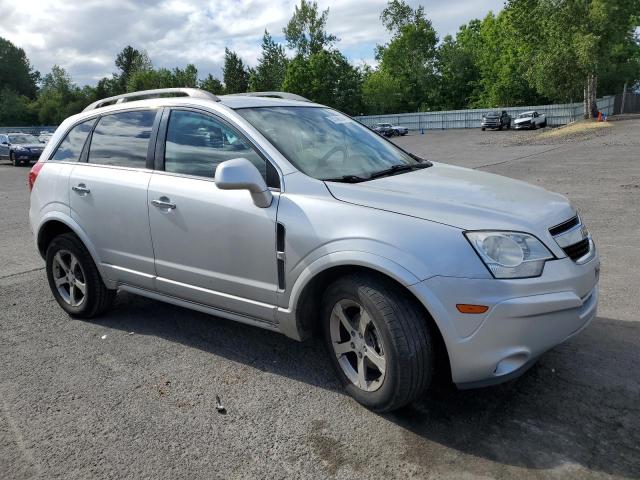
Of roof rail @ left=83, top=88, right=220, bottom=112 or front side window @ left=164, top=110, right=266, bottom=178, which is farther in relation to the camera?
roof rail @ left=83, top=88, right=220, bottom=112

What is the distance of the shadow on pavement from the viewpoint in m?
2.69

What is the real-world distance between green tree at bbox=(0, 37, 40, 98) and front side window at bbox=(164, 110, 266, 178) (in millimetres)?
111356

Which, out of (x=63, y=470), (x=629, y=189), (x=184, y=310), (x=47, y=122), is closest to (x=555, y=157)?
→ (x=629, y=189)

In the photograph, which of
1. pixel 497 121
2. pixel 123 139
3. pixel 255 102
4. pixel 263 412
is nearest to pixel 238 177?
pixel 255 102

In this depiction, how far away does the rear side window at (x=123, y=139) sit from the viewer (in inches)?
164

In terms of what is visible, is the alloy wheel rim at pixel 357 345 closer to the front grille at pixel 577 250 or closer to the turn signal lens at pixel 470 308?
the turn signal lens at pixel 470 308

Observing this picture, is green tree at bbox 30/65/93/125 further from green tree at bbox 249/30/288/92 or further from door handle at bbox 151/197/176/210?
door handle at bbox 151/197/176/210

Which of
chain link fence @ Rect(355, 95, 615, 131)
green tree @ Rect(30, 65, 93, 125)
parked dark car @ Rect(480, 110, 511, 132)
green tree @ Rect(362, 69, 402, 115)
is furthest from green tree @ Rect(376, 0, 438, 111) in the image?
green tree @ Rect(30, 65, 93, 125)

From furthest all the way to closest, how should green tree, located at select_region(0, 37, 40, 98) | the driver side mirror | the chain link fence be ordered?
1. green tree, located at select_region(0, 37, 40, 98)
2. the chain link fence
3. the driver side mirror

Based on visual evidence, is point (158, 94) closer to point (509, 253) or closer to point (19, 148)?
point (509, 253)

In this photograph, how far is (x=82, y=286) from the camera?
184 inches

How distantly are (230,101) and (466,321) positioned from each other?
7.57 feet

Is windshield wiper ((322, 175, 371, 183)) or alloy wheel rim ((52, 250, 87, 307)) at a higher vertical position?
windshield wiper ((322, 175, 371, 183))

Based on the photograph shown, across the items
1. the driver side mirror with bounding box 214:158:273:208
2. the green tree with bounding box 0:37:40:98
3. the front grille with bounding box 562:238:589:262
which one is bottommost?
the front grille with bounding box 562:238:589:262
